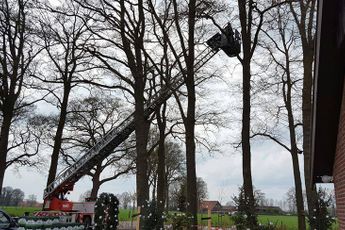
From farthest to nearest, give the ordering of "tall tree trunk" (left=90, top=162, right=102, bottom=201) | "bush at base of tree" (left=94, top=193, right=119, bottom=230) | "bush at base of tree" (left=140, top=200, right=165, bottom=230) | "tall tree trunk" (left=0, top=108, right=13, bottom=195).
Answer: "tall tree trunk" (left=90, top=162, right=102, bottom=201)
"tall tree trunk" (left=0, top=108, right=13, bottom=195)
"bush at base of tree" (left=94, top=193, right=119, bottom=230)
"bush at base of tree" (left=140, top=200, right=165, bottom=230)

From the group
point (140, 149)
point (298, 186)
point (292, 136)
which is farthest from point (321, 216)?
point (292, 136)

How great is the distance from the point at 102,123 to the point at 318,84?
31.8 metres

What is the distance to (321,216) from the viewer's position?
13.0 metres

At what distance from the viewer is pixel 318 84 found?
315 inches

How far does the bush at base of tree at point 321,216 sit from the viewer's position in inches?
509

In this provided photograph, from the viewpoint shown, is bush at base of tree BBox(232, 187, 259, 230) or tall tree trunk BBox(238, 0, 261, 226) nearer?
bush at base of tree BBox(232, 187, 259, 230)

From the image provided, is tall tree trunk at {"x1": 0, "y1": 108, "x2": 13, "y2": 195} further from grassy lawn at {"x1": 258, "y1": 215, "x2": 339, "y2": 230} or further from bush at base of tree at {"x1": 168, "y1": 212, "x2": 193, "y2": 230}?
grassy lawn at {"x1": 258, "y1": 215, "x2": 339, "y2": 230}

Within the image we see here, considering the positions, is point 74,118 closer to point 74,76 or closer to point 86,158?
point 86,158

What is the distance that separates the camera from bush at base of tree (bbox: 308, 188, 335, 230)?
1293 centimetres

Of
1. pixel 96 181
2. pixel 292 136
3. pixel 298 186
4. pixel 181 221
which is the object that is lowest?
pixel 181 221

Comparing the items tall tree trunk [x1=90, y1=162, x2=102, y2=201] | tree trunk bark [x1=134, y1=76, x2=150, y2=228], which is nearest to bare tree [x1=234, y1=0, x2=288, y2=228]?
tree trunk bark [x1=134, y1=76, x2=150, y2=228]

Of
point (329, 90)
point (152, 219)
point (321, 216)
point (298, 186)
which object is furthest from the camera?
point (298, 186)

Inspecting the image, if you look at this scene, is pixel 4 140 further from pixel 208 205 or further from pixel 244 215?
pixel 244 215

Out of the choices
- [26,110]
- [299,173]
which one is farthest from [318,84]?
[26,110]
